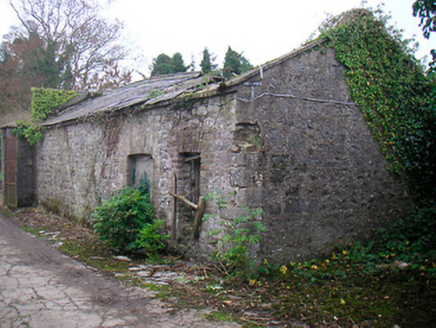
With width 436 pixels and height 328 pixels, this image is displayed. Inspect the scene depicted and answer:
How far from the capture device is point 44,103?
14469 millimetres

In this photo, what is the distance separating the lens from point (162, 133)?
7.88 metres

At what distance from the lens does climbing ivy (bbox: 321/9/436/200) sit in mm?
7434

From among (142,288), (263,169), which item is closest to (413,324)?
(263,169)

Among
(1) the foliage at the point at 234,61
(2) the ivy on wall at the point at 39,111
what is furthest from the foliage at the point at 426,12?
(2) the ivy on wall at the point at 39,111

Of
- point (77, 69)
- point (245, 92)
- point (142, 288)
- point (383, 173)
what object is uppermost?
point (77, 69)

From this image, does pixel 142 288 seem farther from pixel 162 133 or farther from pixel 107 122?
pixel 107 122

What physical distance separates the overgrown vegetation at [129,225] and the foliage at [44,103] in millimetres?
7981

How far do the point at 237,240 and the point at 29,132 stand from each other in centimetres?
1114

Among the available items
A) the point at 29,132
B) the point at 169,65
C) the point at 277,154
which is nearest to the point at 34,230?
the point at 29,132

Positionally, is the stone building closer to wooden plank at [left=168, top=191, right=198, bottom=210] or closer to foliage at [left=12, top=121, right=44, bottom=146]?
wooden plank at [left=168, top=191, right=198, bottom=210]

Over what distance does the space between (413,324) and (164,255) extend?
458cm

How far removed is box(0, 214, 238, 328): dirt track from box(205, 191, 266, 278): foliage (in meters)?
1.21

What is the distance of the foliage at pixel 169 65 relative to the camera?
19.2 m

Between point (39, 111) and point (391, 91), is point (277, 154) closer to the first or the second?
point (391, 91)
